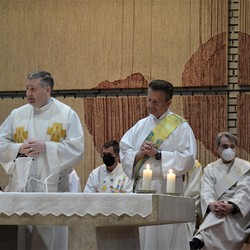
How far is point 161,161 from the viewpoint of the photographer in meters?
5.91

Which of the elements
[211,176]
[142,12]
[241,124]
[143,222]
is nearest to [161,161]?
[143,222]

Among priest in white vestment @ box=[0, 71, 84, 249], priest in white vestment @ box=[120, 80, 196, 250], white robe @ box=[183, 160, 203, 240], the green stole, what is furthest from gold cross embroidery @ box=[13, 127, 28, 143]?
white robe @ box=[183, 160, 203, 240]

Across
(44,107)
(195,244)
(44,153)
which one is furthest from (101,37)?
(44,153)

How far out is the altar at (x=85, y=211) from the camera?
4.24 m

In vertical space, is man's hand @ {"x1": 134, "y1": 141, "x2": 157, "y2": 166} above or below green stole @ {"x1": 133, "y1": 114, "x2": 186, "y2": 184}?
below

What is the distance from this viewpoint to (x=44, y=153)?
591 cm

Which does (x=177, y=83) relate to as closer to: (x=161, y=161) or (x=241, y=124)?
(x=241, y=124)

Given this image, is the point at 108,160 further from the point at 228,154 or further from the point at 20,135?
the point at 20,135

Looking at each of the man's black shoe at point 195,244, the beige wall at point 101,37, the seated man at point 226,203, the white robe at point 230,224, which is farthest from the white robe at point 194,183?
the beige wall at point 101,37

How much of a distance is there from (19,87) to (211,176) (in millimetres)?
3060

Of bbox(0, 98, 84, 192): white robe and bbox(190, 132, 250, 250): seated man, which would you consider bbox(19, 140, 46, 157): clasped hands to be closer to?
bbox(0, 98, 84, 192): white robe

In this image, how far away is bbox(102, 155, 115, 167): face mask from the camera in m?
8.47

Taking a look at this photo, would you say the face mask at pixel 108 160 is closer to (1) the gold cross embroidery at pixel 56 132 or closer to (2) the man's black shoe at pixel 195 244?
(2) the man's black shoe at pixel 195 244

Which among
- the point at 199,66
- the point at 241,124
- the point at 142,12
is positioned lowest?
the point at 241,124
